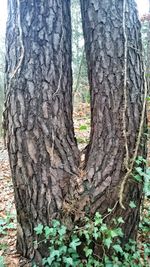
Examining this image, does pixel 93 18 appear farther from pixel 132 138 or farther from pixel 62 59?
pixel 132 138

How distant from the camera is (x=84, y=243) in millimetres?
2240

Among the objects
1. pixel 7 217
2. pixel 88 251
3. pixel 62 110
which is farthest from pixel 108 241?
pixel 7 217

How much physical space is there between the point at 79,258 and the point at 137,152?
42.9 inches

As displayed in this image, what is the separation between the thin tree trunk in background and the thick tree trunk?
301 mm

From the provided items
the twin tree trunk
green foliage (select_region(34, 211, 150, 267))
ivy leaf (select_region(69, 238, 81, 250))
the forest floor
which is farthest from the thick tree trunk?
the forest floor

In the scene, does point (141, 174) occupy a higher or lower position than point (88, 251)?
higher

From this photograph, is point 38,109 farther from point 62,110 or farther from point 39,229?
point 39,229

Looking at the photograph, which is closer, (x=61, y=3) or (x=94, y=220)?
(x=94, y=220)

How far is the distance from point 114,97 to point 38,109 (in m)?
0.69

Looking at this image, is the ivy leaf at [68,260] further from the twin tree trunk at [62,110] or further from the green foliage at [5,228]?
the green foliage at [5,228]

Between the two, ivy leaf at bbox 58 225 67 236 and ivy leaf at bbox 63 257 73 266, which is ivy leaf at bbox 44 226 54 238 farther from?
ivy leaf at bbox 63 257 73 266

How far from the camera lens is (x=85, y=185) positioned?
2297 millimetres

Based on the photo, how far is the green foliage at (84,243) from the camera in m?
2.12

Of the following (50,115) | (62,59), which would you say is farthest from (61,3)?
(50,115)
